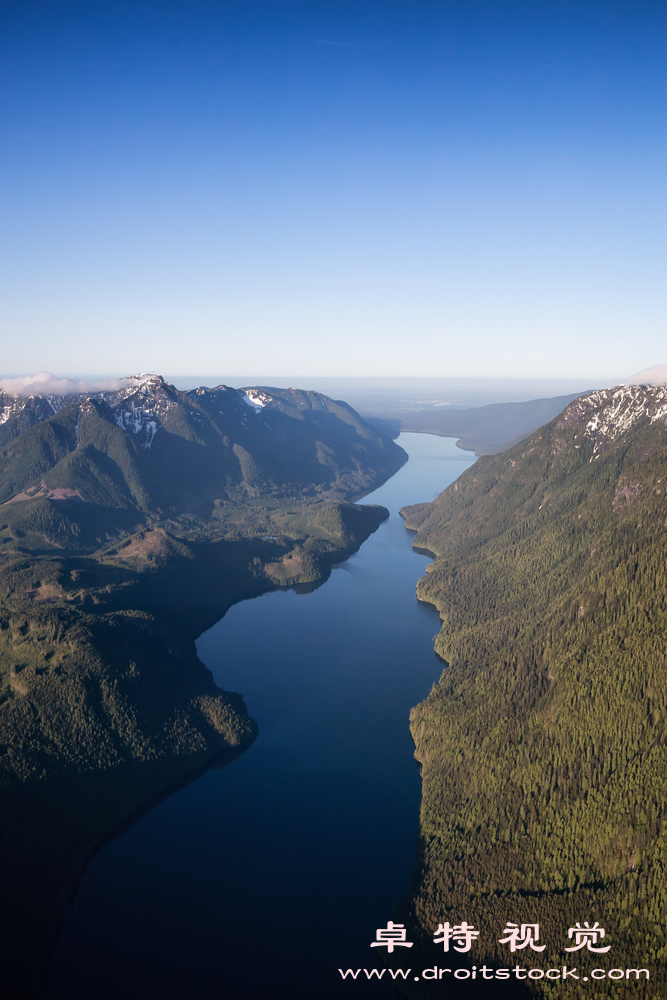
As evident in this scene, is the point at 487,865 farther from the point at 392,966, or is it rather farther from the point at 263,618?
the point at 263,618

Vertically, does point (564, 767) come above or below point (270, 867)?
above

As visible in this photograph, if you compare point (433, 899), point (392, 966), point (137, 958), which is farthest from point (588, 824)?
point (137, 958)

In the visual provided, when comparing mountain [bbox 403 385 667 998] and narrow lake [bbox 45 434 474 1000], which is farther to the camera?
mountain [bbox 403 385 667 998]

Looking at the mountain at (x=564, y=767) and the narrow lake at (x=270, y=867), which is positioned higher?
the mountain at (x=564, y=767)

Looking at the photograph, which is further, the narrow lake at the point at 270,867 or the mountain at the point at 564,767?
the mountain at the point at 564,767

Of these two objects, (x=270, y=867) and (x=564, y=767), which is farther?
(x=564, y=767)
